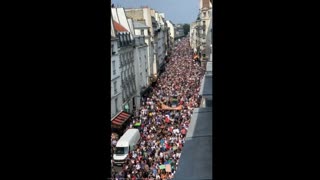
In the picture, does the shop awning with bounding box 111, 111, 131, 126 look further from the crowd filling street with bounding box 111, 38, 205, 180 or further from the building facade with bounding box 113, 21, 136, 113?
the building facade with bounding box 113, 21, 136, 113

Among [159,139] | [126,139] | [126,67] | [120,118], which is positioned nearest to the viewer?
[159,139]

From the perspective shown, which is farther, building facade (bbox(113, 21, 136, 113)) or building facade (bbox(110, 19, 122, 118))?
building facade (bbox(113, 21, 136, 113))

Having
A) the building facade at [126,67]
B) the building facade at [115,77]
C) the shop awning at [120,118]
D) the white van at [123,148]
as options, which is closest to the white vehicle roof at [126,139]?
the white van at [123,148]

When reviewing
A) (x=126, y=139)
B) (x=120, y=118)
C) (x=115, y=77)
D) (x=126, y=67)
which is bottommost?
(x=126, y=139)

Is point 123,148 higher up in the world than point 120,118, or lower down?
lower down

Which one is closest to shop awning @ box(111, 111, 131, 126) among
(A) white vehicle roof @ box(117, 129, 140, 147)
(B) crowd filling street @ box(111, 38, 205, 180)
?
(B) crowd filling street @ box(111, 38, 205, 180)

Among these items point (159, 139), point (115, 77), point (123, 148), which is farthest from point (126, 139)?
point (115, 77)

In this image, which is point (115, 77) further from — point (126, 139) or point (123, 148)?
point (123, 148)
